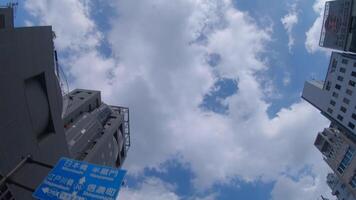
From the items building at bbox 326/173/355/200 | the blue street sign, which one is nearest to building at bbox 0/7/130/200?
the blue street sign

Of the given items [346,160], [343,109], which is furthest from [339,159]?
[343,109]

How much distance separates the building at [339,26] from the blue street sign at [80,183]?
59.0 m

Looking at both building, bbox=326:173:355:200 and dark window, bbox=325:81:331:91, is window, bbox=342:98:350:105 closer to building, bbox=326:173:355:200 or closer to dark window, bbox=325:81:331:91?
dark window, bbox=325:81:331:91

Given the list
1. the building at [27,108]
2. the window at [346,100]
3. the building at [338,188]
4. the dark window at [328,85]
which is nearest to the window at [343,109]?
the window at [346,100]

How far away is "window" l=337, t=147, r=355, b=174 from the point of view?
202 feet

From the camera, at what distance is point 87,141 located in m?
49.2

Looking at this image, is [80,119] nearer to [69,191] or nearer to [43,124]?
[43,124]

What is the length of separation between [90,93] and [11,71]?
157ft

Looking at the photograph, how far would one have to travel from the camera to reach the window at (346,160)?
61.5m

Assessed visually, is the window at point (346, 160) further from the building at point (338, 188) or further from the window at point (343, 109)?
the window at point (343, 109)

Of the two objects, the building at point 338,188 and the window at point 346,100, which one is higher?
the window at point 346,100

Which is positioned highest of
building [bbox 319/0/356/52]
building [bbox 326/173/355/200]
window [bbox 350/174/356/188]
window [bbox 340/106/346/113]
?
building [bbox 319/0/356/52]

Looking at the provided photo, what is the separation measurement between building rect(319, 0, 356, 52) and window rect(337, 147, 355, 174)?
76.4ft

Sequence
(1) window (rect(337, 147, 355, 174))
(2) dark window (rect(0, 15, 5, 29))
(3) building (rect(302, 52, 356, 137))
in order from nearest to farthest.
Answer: (2) dark window (rect(0, 15, 5, 29)) → (3) building (rect(302, 52, 356, 137)) → (1) window (rect(337, 147, 355, 174))
